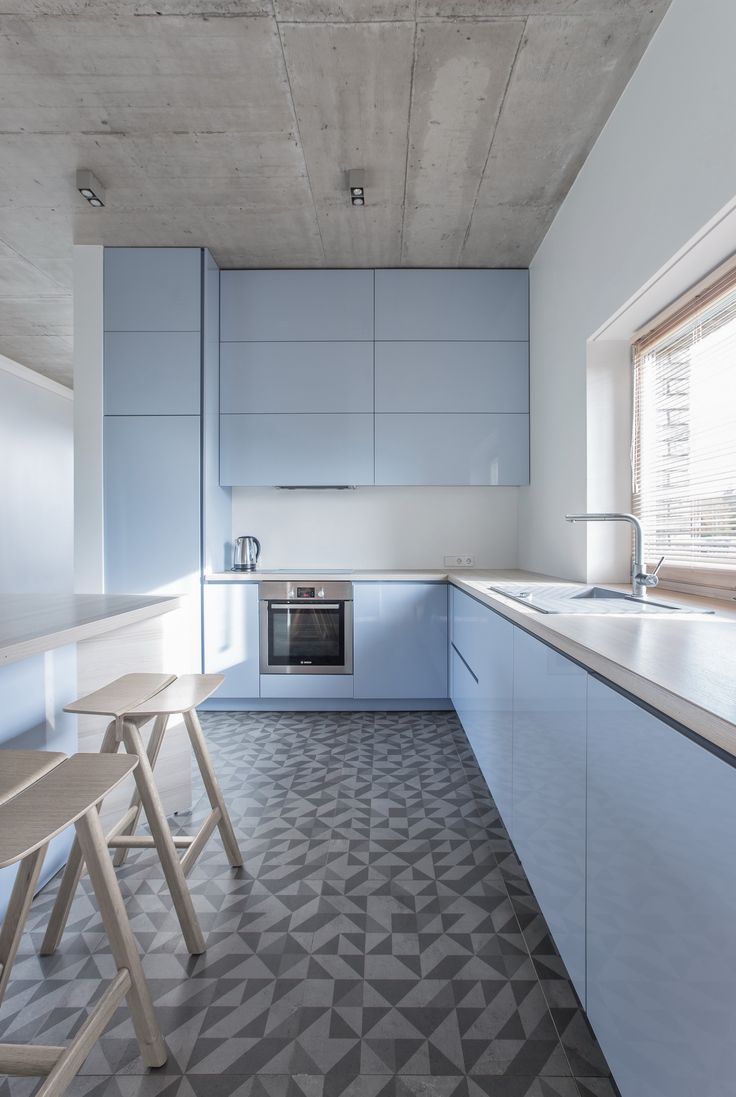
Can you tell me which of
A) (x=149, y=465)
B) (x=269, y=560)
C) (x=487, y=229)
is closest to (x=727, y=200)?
(x=487, y=229)

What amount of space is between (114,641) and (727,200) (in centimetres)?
231

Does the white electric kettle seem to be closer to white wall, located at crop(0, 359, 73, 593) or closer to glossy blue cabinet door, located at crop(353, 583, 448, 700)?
glossy blue cabinet door, located at crop(353, 583, 448, 700)

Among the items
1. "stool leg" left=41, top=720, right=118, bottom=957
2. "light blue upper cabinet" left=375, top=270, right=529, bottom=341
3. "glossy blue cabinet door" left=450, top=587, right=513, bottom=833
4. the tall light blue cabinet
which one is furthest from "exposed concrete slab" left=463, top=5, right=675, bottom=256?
"stool leg" left=41, top=720, right=118, bottom=957

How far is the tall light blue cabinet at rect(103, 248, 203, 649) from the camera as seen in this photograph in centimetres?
337

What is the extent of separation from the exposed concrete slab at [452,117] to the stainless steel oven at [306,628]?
2.07 meters

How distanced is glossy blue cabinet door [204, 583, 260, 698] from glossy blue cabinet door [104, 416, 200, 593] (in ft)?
0.60

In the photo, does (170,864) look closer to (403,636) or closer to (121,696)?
(121,696)

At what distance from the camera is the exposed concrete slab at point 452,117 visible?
195 cm

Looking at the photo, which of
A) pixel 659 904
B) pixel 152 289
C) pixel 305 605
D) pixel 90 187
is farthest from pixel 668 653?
pixel 152 289

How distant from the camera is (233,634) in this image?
3.45 metres

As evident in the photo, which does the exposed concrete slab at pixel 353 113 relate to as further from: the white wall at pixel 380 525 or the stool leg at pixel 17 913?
the stool leg at pixel 17 913

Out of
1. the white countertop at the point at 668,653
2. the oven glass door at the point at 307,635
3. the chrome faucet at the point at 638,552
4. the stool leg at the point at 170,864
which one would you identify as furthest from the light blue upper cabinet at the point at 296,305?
the stool leg at the point at 170,864

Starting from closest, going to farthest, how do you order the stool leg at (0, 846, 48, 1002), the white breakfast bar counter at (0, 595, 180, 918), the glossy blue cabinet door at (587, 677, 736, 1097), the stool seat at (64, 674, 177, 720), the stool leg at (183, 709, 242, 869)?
the glossy blue cabinet door at (587, 677, 736, 1097) → the stool leg at (0, 846, 48, 1002) → the white breakfast bar counter at (0, 595, 180, 918) → the stool seat at (64, 674, 177, 720) → the stool leg at (183, 709, 242, 869)

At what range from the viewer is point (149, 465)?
337 centimetres
